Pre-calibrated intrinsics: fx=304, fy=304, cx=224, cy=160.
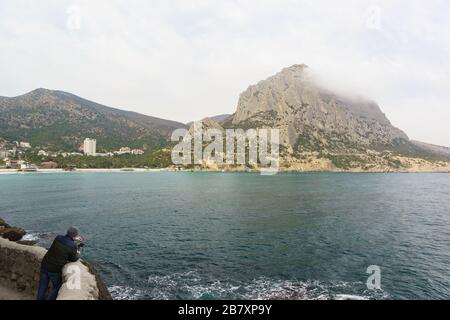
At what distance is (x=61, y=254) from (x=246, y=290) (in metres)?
13.0

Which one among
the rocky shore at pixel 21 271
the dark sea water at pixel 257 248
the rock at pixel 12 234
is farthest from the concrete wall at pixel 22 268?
the rock at pixel 12 234

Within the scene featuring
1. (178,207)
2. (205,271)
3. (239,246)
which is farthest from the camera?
(178,207)

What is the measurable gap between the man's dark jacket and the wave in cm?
990

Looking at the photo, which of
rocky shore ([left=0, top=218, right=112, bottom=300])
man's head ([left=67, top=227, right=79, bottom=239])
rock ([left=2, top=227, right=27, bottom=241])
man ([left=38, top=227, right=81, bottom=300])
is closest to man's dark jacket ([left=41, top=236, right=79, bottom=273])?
man ([left=38, top=227, right=81, bottom=300])

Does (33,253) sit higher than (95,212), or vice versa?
(33,253)

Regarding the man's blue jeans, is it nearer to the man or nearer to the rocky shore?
the man

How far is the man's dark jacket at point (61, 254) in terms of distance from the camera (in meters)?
9.95

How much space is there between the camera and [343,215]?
160 ft

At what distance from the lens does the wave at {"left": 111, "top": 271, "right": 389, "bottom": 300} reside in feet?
61.6
